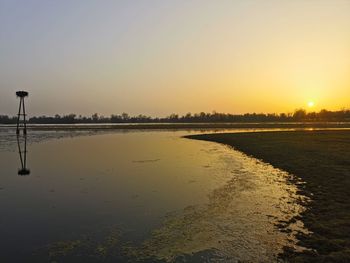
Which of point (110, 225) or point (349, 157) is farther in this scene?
point (349, 157)

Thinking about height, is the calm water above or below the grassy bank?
below

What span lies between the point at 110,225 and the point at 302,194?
8.09m

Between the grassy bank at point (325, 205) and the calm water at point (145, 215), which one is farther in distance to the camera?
the calm water at point (145, 215)

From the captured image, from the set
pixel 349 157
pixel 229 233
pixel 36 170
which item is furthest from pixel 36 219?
pixel 349 157

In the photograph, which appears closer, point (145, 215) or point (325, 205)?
point (145, 215)

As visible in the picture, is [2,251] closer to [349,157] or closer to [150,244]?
[150,244]

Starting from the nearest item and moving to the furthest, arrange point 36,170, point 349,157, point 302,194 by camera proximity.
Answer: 1. point 302,194
2. point 36,170
3. point 349,157

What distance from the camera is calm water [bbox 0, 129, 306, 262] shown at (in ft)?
26.7

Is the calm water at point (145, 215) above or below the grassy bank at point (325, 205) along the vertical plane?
below

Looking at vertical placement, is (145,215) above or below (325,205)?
below

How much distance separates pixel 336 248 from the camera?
26.1 ft

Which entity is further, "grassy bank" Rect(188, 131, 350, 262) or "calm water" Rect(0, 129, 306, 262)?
"calm water" Rect(0, 129, 306, 262)

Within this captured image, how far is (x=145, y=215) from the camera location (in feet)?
37.0

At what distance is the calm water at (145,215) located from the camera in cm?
812
